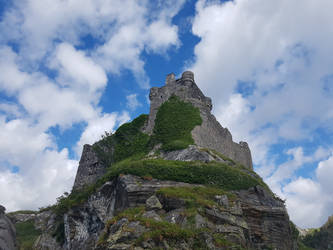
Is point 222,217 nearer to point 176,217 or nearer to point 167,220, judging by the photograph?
point 176,217

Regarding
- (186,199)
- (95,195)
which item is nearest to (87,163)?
(95,195)

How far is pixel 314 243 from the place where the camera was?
123ft

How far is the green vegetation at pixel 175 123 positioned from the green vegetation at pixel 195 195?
33.7 ft

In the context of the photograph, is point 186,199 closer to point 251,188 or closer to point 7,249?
point 251,188

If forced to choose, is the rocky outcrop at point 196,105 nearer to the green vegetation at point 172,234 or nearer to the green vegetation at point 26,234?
the green vegetation at point 26,234

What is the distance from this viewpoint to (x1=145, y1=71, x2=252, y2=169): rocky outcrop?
108ft

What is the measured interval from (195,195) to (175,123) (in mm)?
15560

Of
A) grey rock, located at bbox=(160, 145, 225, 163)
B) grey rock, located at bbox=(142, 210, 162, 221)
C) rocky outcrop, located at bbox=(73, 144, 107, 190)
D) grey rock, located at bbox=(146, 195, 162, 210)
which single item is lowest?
grey rock, located at bbox=(142, 210, 162, 221)

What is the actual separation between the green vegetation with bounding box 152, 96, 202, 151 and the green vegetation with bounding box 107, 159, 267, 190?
675 cm

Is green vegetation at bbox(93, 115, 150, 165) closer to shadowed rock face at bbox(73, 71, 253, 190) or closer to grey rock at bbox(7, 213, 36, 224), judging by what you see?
shadowed rock face at bbox(73, 71, 253, 190)

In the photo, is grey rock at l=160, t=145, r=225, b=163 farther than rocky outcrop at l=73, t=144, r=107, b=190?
No

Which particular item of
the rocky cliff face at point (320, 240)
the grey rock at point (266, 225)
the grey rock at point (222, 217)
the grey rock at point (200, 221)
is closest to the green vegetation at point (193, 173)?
the grey rock at point (266, 225)

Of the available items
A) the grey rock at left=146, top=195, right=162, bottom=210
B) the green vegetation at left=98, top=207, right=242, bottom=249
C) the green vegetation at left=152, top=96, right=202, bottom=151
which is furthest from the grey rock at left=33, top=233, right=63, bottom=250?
the green vegetation at left=98, top=207, right=242, bottom=249

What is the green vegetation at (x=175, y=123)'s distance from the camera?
29781 millimetres
